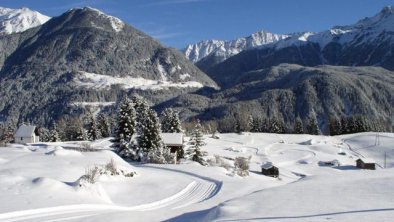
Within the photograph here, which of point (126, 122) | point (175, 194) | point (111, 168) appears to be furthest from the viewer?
point (126, 122)

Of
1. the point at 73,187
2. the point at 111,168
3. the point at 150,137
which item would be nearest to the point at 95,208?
the point at 73,187

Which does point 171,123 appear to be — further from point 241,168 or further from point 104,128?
point 241,168

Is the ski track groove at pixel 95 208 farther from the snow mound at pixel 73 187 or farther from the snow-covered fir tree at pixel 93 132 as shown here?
the snow-covered fir tree at pixel 93 132

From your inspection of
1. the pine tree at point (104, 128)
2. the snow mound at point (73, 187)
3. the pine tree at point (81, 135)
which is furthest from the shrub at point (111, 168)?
the pine tree at point (104, 128)

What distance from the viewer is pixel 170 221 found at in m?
19.5

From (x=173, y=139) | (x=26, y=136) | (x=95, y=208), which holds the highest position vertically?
(x=173, y=139)

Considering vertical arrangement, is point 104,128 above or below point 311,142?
above

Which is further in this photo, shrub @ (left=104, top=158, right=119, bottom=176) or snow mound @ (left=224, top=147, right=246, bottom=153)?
snow mound @ (left=224, top=147, right=246, bottom=153)

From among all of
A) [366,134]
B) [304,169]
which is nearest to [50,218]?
[304,169]

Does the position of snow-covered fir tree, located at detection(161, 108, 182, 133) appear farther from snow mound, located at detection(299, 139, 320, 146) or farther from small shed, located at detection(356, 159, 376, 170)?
snow mound, located at detection(299, 139, 320, 146)

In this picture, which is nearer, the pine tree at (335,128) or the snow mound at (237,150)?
the snow mound at (237,150)

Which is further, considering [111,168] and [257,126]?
[257,126]

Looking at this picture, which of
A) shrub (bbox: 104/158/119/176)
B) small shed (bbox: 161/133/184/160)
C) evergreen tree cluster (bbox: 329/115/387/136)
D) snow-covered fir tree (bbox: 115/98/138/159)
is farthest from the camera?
evergreen tree cluster (bbox: 329/115/387/136)

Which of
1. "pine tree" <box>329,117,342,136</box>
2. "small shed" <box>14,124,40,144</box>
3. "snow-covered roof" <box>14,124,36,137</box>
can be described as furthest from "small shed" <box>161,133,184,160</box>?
"pine tree" <box>329,117,342,136</box>
